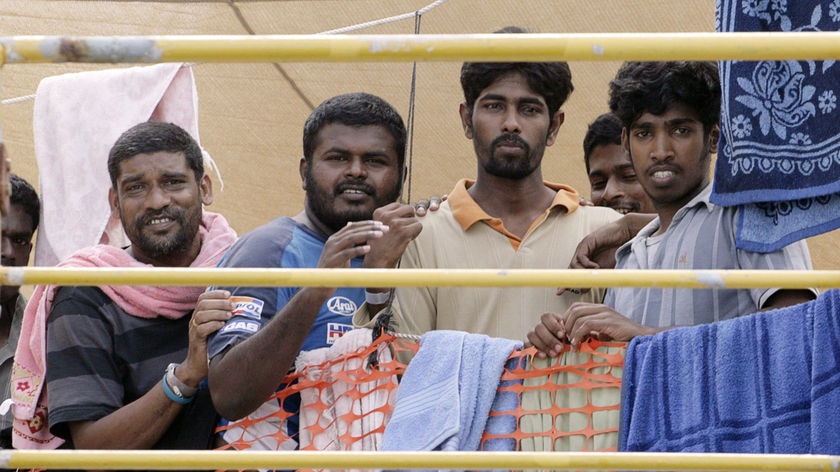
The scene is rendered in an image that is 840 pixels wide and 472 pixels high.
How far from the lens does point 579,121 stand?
5039mm

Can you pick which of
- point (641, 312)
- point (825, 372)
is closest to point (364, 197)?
point (641, 312)

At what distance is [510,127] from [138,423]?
1.12 m

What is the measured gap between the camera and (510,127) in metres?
2.96

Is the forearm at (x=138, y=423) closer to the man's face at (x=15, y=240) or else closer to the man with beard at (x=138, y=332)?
the man with beard at (x=138, y=332)

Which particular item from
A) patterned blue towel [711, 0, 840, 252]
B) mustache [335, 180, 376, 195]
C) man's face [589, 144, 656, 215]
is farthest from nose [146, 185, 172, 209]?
patterned blue towel [711, 0, 840, 252]

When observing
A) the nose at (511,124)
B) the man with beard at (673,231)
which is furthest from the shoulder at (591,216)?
the nose at (511,124)

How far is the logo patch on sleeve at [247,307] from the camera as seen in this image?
2641mm

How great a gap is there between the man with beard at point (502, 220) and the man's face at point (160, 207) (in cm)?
64

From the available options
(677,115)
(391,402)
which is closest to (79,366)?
(391,402)

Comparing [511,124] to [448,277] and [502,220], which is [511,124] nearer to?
[502,220]

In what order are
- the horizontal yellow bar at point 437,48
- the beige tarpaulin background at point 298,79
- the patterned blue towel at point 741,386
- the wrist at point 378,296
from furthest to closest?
the beige tarpaulin background at point 298,79, the wrist at point 378,296, the patterned blue towel at point 741,386, the horizontal yellow bar at point 437,48

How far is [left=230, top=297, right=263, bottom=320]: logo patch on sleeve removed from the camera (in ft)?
8.66

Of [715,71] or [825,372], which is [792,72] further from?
[825,372]

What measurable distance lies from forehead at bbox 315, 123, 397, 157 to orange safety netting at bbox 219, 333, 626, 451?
67 centimetres
